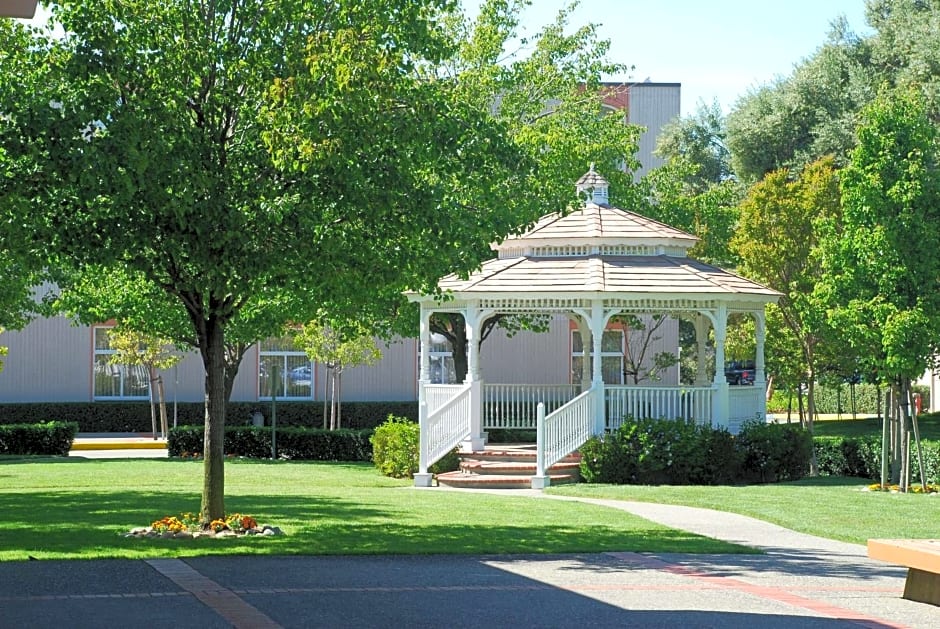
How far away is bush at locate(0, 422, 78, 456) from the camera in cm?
3247

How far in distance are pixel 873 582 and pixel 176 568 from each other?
5928 mm

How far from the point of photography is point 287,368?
140ft

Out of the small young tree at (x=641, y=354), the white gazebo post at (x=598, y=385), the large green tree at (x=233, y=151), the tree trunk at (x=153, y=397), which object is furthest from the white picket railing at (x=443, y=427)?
the tree trunk at (x=153, y=397)

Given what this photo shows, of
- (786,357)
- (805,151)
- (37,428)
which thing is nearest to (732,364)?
(805,151)

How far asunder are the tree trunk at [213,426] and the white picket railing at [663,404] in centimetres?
1090

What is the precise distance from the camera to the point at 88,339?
42.0m

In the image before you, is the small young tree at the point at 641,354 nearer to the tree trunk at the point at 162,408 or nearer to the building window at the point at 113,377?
the tree trunk at the point at 162,408

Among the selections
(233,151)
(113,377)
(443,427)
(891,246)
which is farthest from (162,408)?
(233,151)

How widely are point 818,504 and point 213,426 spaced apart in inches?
350

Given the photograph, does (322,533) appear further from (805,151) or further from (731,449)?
(805,151)

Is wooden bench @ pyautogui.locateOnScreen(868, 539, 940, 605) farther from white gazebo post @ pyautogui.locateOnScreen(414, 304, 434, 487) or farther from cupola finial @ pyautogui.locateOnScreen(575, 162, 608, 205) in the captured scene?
cupola finial @ pyautogui.locateOnScreen(575, 162, 608, 205)

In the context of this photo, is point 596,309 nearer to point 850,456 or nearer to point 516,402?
point 516,402

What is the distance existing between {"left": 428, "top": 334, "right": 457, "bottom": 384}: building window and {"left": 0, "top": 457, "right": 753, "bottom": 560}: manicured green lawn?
16.2 meters

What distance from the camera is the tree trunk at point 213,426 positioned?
14.7 metres
